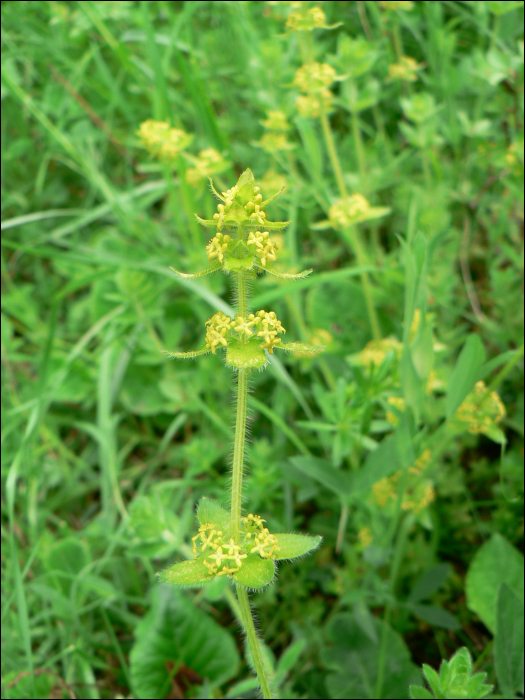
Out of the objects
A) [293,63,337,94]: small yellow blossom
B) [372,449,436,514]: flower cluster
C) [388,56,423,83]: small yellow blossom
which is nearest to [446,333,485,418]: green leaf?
[372,449,436,514]: flower cluster

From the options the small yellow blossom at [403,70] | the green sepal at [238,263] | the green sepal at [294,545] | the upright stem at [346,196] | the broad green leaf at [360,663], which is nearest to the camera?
the green sepal at [238,263]

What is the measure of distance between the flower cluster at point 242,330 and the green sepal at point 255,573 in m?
0.42

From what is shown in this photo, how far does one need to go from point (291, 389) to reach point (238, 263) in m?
1.34

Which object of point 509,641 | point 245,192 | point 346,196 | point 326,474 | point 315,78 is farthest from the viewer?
point 346,196

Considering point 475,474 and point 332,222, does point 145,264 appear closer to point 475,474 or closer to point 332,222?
point 332,222

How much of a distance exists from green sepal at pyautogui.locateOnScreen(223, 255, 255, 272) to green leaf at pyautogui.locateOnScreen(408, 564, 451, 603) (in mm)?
1487

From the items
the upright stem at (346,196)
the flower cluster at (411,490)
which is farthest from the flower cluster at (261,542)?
the upright stem at (346,196)

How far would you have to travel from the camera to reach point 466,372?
178 cm

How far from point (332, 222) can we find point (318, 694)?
163 cm

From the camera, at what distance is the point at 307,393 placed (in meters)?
2.83

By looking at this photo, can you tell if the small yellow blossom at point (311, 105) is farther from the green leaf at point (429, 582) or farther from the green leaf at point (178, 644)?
the green leaf at point (178, 644)

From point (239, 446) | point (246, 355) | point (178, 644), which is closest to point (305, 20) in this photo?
point (246, 355)

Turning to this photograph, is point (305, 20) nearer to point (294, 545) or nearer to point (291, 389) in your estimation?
point (291, 389)

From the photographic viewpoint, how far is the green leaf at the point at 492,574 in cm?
216
